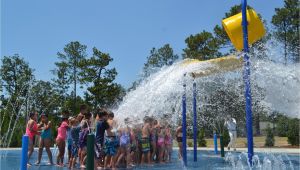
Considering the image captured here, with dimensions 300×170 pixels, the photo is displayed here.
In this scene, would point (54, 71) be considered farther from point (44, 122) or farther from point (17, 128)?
point (44, 122)

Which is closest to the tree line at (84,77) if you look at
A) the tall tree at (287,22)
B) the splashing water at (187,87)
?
the tall tree at (287,22)

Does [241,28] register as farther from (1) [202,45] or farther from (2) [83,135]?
(1) [202,45]

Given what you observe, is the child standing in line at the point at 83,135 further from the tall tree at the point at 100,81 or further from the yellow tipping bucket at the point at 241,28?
the tall tree at the point at 100,81

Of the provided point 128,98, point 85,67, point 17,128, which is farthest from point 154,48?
point 128,98

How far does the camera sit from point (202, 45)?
31.7m

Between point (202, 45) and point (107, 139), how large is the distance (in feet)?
77.7

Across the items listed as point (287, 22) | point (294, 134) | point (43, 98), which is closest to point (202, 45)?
point (287, 22)

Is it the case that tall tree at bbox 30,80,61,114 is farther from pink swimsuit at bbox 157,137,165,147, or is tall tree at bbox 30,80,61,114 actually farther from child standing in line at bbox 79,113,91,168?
child standing in line at bbox 79,113,91,168

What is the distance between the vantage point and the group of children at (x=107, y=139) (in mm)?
8889

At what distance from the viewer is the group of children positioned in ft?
29.2

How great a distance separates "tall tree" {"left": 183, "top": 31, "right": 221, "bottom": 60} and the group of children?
19.1 metres

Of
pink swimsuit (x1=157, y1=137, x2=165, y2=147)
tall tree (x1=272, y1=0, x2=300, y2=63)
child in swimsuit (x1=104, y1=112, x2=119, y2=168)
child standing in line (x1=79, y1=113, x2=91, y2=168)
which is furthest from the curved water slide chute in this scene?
tall tree (x1=272, y1=0, x2=300, y2=63)

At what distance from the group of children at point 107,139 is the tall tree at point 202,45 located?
19.1 m

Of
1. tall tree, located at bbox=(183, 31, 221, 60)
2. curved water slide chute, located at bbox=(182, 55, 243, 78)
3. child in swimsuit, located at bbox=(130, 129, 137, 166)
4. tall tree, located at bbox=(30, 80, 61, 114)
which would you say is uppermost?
tall tree, located at bbox=(183, 31, 221, 60)
